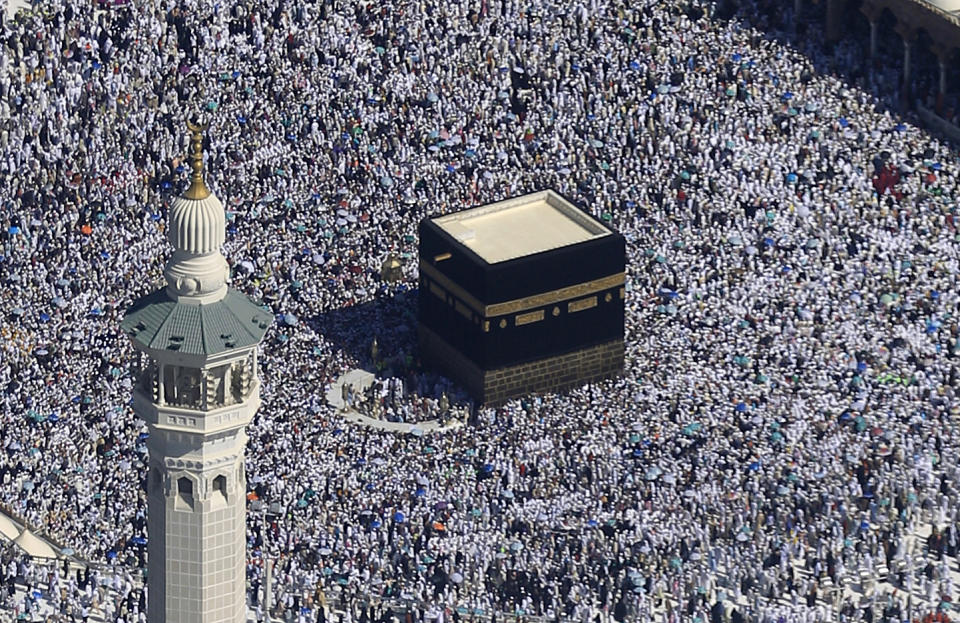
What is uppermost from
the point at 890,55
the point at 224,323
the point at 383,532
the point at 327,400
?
the point at 890,55

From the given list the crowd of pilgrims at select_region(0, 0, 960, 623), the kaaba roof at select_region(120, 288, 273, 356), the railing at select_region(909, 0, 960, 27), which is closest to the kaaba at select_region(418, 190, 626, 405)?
the crowd of pilgrims at select_region(0, 0, 960, 623)

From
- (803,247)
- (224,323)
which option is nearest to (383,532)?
(803,247)

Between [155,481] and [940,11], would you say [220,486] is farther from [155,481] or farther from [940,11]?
[940,11]

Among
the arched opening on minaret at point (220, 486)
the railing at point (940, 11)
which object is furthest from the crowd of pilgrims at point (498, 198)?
the arched opening on minaret at point (220, 486)

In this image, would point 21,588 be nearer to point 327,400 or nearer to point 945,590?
point 327,400

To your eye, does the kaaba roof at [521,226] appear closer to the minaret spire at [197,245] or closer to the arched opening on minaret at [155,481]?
the arched opening on minaret at [155,481]
